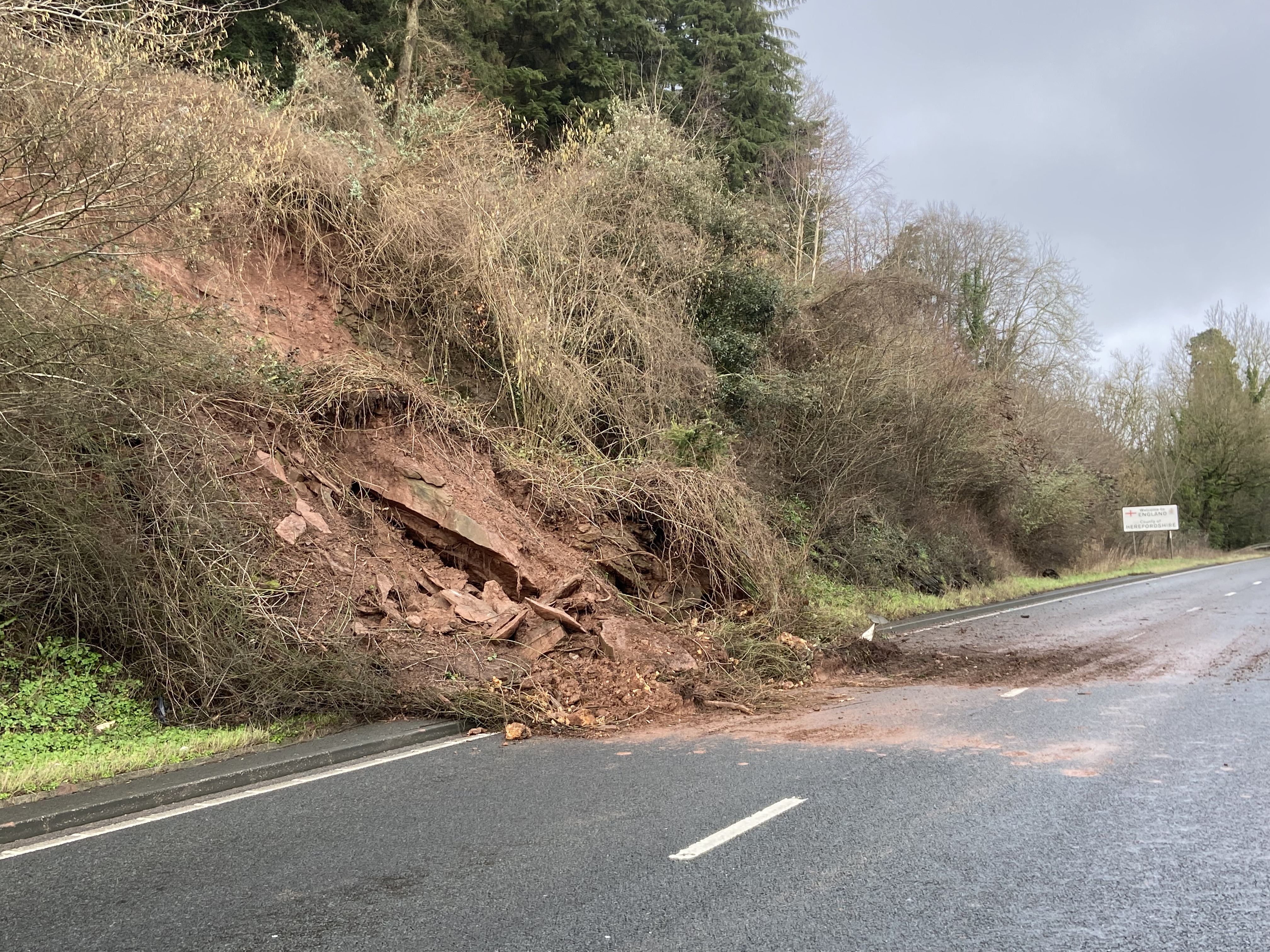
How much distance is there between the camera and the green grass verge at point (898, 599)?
11039mm

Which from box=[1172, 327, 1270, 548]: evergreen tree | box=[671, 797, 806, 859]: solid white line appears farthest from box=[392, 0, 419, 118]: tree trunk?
box=[1172, 327, 1270, 548]: evergreen tree

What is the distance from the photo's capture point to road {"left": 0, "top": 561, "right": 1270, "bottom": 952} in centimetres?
341

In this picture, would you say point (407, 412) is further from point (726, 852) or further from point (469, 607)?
point (726, 852)

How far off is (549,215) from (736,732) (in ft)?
31.9

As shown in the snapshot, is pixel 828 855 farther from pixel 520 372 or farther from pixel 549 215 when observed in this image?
pixel 549 215

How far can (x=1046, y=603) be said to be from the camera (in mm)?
18672

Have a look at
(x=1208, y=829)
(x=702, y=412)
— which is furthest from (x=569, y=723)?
(x=702, y=412)

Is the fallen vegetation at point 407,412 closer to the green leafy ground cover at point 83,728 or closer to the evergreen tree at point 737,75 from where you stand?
the green leafy ground cover at point 83,728

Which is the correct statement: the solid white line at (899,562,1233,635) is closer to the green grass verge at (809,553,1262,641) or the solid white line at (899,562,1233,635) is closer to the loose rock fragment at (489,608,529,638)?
the green grass verge at (809,553,1262,641)

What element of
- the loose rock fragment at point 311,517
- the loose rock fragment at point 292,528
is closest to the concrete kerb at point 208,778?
the loose rock fragment at point 292,528

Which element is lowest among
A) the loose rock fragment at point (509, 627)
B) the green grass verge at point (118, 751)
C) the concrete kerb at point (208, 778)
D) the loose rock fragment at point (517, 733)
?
the loose rock fragment at point (517, 733)

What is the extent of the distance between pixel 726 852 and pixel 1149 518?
125ft

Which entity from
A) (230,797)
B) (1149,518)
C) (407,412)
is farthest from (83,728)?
(1149,518)

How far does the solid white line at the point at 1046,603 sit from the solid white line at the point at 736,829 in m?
8.81
